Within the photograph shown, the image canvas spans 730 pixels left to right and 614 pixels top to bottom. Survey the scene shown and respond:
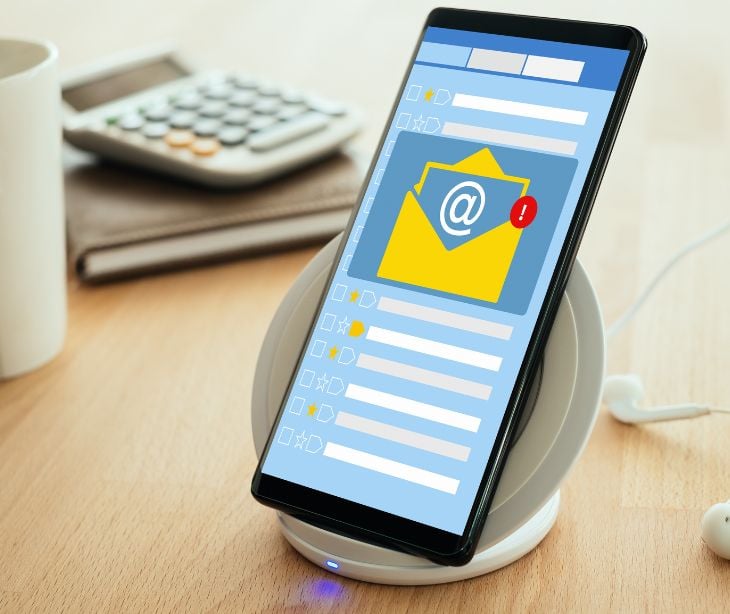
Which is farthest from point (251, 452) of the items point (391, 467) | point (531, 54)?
point (531, 54)

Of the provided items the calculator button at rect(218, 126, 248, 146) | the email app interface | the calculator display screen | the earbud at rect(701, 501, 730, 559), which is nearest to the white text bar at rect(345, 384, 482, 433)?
the email app interface

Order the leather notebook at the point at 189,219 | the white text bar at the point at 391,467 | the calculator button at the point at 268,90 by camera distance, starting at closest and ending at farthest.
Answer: the white text bar at the point at 391,467, the leather notebook at the point at 189,219, the calculator button at the point at 268,90

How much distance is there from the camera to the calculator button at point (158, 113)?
725 mm

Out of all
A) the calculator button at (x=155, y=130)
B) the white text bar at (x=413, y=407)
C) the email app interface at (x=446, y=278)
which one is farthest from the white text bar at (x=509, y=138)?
the calculator button at (x=155, y=130)

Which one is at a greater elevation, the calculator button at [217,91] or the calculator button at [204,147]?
the calculator button at [204,147]

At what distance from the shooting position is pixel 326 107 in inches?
29.5

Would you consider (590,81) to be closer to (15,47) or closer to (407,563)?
(407,563)

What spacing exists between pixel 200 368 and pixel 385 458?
0.68 ft

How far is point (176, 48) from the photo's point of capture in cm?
84

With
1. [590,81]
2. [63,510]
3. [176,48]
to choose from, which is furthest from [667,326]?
[176,48]

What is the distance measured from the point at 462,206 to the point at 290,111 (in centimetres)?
35

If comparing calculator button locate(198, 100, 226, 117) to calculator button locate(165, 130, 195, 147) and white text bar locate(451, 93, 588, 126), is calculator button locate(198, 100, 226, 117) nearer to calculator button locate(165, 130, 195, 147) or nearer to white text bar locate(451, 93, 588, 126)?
calculator button locate(165, 130, 195, 147)

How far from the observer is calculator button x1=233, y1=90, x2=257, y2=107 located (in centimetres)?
75

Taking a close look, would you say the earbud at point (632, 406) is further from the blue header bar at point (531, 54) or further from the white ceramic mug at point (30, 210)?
the white ceramic mug at point (30, 210)
